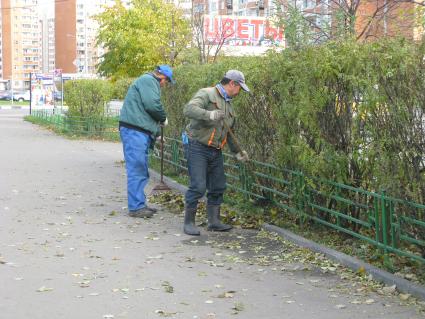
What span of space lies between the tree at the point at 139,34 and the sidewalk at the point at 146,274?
20.0 meters

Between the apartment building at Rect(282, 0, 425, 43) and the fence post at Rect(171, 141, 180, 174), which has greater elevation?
the apartment building at Rect(282, 0, 425, 43)

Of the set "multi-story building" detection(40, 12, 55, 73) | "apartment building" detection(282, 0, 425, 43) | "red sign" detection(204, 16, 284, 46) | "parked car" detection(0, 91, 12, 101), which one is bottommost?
"parked car" detection(0, 91, 12, 101)

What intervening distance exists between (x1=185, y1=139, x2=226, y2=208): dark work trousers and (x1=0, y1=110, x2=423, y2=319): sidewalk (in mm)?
431

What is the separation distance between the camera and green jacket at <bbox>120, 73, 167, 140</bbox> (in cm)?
916

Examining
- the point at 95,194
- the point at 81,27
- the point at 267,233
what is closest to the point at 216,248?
the point at 267,233

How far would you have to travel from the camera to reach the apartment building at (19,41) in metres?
158

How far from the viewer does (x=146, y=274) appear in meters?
6.51

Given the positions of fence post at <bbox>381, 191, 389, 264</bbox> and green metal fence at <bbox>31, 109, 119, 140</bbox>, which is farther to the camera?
green metal fence at <bbox>31, 109, 119, 140</bbox>

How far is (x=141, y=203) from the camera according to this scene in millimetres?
9375

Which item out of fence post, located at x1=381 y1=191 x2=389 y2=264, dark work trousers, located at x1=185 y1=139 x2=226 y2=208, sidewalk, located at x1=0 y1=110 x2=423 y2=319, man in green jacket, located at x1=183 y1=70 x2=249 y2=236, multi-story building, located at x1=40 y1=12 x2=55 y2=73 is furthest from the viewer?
multi-story building, located at x1=40 y1=12 x2=55 y2=73

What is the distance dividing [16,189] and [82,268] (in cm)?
567

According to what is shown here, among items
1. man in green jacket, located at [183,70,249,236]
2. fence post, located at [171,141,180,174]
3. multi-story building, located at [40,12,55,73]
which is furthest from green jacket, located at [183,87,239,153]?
multi-story building, located at [40,12,55,73]

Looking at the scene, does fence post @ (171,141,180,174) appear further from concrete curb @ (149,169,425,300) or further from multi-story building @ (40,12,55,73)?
multi-story building @ (40,12,55,73)

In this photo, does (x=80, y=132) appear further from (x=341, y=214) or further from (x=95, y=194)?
(x=341, y=214)
